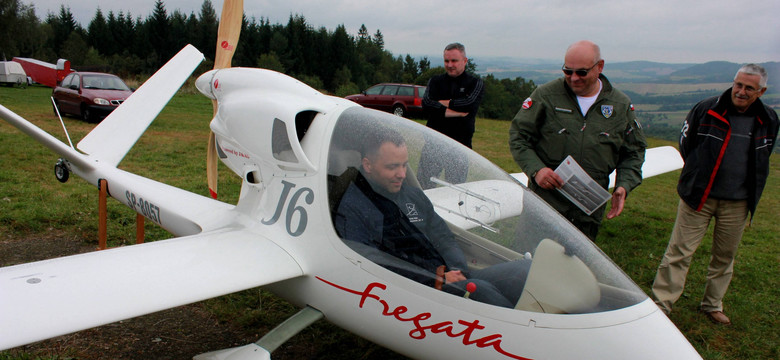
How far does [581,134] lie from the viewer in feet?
11.3

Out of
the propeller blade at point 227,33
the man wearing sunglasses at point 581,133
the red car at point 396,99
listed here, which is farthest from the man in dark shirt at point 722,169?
the red car at point 396,99

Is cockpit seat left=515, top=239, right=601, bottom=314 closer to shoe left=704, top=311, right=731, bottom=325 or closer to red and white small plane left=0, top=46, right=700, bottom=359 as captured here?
red and white small plane left=0, top=46, right=700, bottom=359

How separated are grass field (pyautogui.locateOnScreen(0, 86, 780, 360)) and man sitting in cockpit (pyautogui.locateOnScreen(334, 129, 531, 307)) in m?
1.27

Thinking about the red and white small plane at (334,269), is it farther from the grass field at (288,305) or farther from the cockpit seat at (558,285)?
the grass field at (288,305)

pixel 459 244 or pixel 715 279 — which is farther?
pixel 715 279

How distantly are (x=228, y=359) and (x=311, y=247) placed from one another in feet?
2.17

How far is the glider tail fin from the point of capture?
4688mm

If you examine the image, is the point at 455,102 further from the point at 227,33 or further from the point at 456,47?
the point at 227,33

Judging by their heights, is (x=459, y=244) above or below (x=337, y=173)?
below

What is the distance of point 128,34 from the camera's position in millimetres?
64250

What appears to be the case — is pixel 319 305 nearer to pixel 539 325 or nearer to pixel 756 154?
pixel 539 325

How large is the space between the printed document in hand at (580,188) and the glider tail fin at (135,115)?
12.0 feet

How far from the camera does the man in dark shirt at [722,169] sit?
378 centimetres

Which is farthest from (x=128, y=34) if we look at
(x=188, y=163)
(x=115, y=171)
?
(x=115, y=171)
